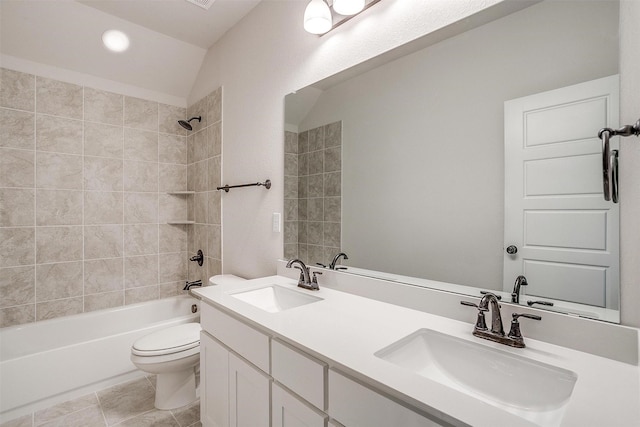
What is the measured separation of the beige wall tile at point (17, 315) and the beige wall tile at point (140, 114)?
5.39 ft

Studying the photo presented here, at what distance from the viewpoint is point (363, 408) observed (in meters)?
0.72

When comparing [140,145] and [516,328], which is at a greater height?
[140,145]

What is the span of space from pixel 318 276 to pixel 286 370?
26.9 inches

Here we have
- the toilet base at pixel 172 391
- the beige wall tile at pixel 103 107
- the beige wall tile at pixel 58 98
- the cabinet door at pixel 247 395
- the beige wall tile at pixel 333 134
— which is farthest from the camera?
the beige wall tile at pixel 103 107

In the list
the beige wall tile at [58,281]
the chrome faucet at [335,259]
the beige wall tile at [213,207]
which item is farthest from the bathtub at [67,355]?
the chrome faucet at [335,259]

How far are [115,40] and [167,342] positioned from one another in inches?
91.5

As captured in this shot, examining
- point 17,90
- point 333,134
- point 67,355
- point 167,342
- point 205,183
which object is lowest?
point 67,355

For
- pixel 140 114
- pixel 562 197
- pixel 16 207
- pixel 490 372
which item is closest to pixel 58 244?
pixel 16 207

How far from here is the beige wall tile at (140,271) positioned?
2.68 m

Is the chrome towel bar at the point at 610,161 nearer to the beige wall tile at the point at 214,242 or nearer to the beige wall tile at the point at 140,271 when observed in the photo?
the beige wall tile at the point at 214,242

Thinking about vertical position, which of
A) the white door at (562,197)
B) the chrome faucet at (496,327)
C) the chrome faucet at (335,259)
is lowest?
the chrome faucet at (496,327)

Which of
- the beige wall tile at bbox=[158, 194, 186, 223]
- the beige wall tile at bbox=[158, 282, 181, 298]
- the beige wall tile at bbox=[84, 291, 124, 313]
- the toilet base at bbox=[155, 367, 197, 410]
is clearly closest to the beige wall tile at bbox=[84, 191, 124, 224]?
the beige wall tile at bbox=[158, 194, 186, 223]

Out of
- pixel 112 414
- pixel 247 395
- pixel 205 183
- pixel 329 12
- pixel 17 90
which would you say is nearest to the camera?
pixel 247 395

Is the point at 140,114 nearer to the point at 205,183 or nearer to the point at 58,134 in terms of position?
the point at 58,134
